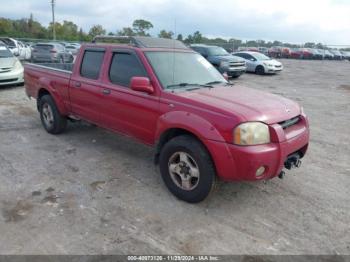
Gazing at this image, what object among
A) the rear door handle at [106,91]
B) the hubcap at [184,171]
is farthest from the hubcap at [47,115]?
the hubcap at [184,171]

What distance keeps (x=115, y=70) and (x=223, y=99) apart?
184 cm

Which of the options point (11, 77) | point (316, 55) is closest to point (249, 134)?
point (11, 77)

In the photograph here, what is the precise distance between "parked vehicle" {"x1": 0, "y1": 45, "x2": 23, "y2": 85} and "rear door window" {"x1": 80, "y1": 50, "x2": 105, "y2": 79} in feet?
23.7

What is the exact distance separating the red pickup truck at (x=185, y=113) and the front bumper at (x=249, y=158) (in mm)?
10

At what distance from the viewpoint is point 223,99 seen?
13.2 feet

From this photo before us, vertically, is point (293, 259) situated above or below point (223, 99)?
below

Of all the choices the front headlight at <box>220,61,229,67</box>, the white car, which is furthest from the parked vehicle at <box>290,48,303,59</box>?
the front headlight at <box>220,61,229,67</box>

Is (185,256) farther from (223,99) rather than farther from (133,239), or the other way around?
(223,99)

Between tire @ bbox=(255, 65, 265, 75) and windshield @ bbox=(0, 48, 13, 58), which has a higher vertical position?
windshield @ bbox=(0, 48, 13, 58)

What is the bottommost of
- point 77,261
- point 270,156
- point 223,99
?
point 77,261

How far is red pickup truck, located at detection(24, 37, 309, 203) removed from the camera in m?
3.58

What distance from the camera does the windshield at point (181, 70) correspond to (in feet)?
14.7

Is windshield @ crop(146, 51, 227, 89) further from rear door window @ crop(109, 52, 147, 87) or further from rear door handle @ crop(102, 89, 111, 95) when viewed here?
rear door handle @ crop(102, 89, 111, 95)

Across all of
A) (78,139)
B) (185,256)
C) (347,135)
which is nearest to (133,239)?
(185,256)
